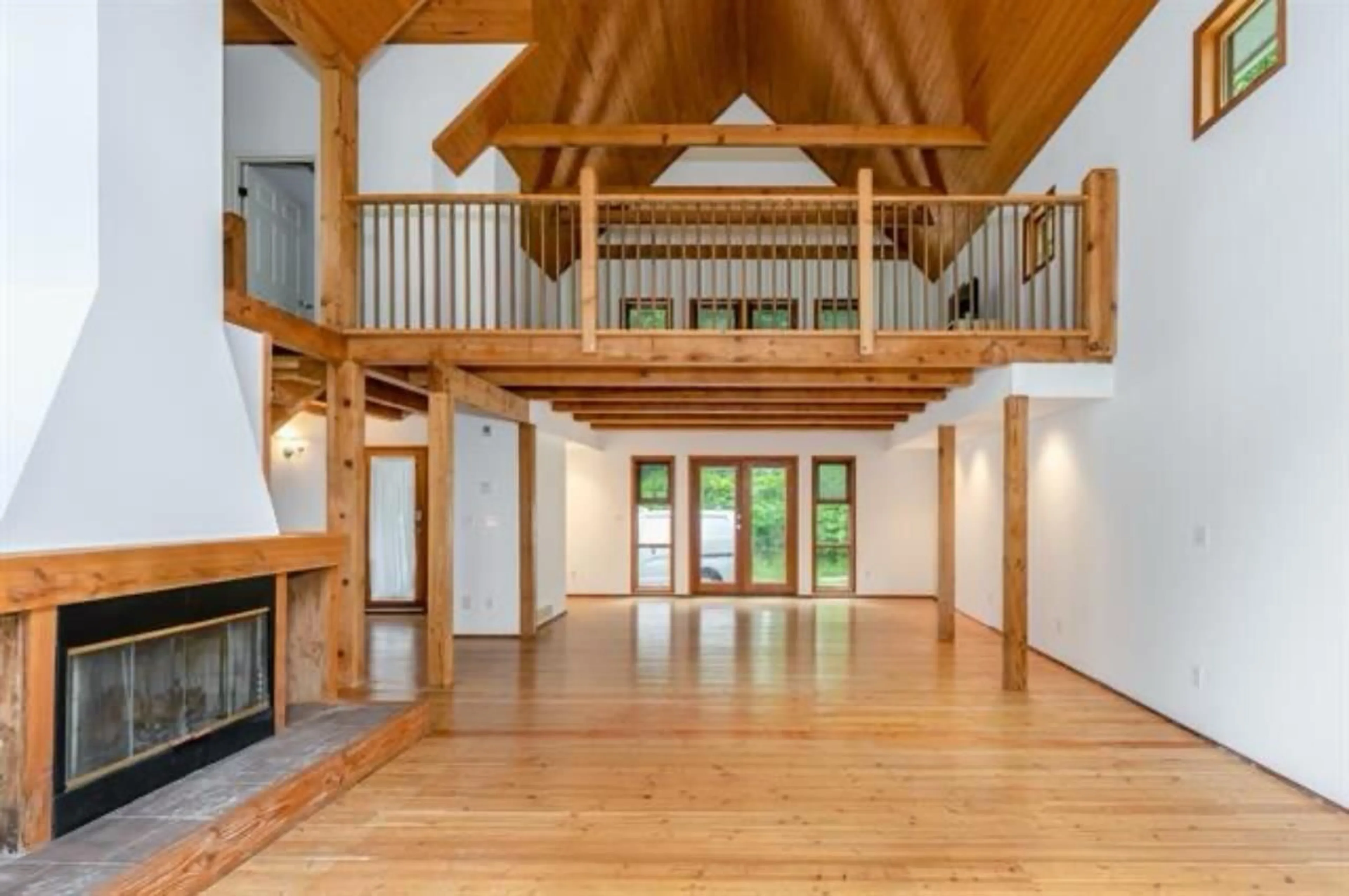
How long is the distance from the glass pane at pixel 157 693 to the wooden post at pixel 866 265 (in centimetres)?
420

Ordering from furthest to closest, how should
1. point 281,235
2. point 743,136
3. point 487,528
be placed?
point 487,528 < point 743,136 < point 281,235

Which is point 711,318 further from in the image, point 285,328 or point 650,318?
point 285,328

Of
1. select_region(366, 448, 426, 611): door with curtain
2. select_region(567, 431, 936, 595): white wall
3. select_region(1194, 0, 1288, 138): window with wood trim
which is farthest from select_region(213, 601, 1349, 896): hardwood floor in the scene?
select_region(567, 431, 936, 595): white wall

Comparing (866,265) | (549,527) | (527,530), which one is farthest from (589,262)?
(549,527)

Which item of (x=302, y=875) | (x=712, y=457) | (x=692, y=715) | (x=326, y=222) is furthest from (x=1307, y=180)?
(x=712, y=457)

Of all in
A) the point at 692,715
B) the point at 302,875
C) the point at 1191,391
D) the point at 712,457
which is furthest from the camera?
the point at 712,457

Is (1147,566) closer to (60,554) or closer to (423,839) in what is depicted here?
(423,839)

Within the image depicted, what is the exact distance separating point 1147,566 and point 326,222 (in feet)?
19.0

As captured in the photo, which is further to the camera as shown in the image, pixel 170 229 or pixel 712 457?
pixel 712 457

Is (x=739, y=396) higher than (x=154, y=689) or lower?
higher

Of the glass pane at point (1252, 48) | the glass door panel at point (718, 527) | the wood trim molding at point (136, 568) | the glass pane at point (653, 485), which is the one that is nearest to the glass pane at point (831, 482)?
the glass door panel at point (718, 527)

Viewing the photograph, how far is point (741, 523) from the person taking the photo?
1179 cm

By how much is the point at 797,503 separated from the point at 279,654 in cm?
833

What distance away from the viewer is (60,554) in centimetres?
292
